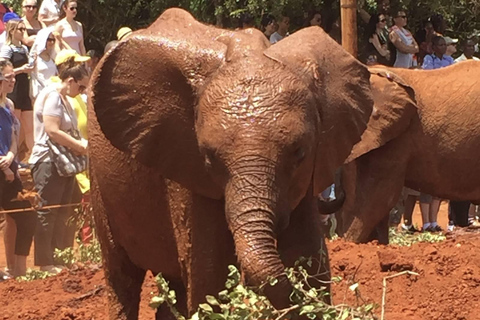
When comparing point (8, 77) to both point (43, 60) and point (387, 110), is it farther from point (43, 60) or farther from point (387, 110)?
point (387, 110)

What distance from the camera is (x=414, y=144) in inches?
453

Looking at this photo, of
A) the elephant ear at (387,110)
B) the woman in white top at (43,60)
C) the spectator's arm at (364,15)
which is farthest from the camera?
the spectator's arm at (364,15)

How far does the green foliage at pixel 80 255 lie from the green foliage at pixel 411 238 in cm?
329

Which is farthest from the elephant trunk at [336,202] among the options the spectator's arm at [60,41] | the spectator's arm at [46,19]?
the spectator's arm at [46,19]

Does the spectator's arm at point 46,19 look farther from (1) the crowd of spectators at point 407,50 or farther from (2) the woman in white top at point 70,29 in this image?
(1) the crowd of spectators at point 407,50

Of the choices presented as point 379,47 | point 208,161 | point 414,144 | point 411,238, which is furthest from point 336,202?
point 208,161

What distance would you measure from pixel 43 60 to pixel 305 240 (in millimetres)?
6948

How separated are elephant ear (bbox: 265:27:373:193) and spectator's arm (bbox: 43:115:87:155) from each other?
4.28 metres

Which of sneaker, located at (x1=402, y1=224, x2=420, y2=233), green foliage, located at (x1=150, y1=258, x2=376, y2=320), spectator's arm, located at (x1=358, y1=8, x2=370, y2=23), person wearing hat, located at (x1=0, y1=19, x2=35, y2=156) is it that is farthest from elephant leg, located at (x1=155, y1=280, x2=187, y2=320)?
spectator's arm, located at (x1=358, y1=8, x2=370, y2=23)

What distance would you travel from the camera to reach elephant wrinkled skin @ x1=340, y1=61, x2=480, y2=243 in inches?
445

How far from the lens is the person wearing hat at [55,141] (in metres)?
9.58

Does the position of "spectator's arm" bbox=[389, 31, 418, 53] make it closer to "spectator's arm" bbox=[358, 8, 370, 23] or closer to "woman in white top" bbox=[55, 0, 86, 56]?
"spectator's arm" bbox=[358, 8, 370, 23]

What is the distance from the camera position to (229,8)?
683 inches

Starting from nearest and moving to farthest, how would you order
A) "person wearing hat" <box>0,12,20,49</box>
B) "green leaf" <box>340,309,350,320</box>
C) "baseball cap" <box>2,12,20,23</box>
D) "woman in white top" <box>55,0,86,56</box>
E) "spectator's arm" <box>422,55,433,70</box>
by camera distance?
"green leaf" <box>340,309,350,320</box>
"person wearing hat" <box>0,12,20,49</box>
"woman in white top" <box>55,0,86,56</box>
"baseball cap" <box>2,12,20,23</box>
"spectator's arm" <box>422,55,433,70</box>
